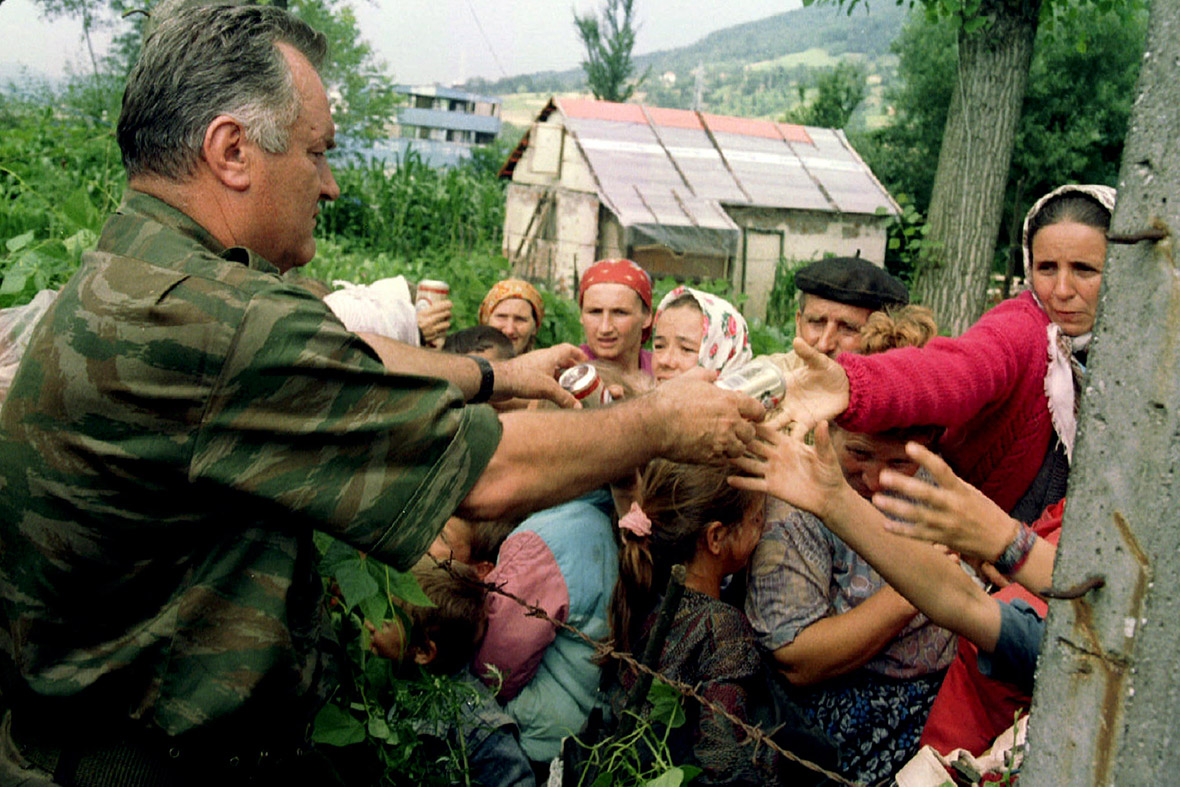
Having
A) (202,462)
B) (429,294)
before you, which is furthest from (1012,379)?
(429,294)

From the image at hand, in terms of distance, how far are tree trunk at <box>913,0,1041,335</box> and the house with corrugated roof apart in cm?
273

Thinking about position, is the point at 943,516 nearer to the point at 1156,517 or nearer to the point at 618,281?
the point at 1156,517

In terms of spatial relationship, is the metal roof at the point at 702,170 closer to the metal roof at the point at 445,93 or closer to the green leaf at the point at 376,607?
the green leaf at the point at 376,607

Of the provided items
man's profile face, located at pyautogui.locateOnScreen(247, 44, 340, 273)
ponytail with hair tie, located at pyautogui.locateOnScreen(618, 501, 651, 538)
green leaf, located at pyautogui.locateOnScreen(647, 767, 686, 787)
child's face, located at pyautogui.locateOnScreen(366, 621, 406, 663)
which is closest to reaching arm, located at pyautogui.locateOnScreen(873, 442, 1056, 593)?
green leaf, located at pyautogui.locateOnScreen(647, 767, 686, 787)

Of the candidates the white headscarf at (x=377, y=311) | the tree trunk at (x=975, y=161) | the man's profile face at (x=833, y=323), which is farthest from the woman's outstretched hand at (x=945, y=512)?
the tree trunk at (x=975, y=161)

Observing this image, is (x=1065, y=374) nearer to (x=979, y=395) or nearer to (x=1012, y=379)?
(x=1012, y=379)

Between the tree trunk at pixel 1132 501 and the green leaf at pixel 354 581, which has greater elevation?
the tree trunk at pixel 1132 501

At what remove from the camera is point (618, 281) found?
498 centimetres

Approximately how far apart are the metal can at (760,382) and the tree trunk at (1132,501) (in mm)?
1100

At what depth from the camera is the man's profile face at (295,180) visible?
185 centimetres

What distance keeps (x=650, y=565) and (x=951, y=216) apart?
26.5ft

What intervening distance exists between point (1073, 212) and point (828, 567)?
130 cm

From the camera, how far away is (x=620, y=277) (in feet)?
16.5

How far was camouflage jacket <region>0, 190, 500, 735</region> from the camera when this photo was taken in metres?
1.47
